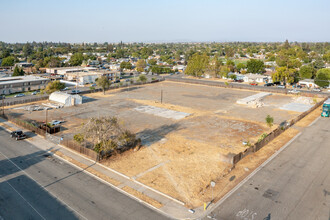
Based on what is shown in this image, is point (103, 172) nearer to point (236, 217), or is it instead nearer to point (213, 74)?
point (236, 217)

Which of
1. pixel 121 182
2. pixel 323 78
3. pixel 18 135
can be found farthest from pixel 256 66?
pixel 121 182

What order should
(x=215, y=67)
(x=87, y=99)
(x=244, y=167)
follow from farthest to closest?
(x=215, y=67) < (x=87, y=99) < (x=244, y=167)

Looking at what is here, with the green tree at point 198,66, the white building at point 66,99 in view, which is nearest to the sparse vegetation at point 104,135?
the white building at point 66,99

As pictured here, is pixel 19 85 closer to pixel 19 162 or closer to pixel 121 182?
pixel 19 162

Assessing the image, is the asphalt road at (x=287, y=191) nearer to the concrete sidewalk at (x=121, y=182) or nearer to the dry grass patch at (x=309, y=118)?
the concrete sidewalk at (x=121, y=182)

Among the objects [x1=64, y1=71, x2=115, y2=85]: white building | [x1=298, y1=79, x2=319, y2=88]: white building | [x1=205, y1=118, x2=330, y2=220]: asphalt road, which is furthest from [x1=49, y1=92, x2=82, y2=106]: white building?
[x1=298, y1=79, x2=319, y2=88]: white building

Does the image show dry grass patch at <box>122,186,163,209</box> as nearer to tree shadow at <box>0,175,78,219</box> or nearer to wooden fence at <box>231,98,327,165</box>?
tree shadow at <box>0,175,78,219</box>

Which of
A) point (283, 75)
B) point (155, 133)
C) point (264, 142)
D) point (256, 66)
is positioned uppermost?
point (256, 66)
